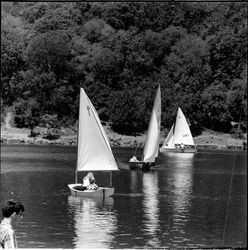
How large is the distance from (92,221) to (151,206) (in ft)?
24.8

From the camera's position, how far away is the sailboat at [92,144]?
42.5m

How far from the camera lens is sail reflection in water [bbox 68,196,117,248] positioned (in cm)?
2778

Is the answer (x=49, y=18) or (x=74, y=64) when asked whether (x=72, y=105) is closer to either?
(x=74, y=64)

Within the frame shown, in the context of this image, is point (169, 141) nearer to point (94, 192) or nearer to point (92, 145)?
point (92, 145)

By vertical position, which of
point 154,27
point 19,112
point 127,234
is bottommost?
point 127,234

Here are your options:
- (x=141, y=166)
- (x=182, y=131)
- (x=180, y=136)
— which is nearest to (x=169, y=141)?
(x=180, y=136)

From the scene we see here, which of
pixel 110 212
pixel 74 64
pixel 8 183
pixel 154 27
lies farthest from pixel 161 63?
pixel 110 212

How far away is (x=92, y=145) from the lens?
141ft

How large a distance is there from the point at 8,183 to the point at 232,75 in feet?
239

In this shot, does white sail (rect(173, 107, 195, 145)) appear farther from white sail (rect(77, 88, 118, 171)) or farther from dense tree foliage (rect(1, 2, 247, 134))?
white sail (rect(77, 88, 118, 171))

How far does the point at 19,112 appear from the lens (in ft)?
370

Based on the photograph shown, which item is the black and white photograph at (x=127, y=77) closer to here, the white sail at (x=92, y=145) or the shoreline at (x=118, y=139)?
the shoreline at (x=118, y=139)

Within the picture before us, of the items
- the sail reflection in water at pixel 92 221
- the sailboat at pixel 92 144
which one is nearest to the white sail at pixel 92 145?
the sailboat at pixel 92 144

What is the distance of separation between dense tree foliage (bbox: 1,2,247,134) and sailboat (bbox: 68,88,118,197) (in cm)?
6971
